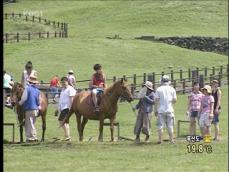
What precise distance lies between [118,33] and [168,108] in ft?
181

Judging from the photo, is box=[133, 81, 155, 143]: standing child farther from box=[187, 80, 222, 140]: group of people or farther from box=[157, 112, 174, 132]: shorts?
box=[187, 80, 222, 140]: group of people

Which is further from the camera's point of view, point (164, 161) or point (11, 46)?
point (11, 46)

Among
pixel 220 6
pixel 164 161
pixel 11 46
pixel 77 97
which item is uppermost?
pixel 220 6

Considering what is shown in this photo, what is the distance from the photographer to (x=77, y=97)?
824 inches

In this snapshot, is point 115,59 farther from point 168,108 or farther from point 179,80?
point 168,108

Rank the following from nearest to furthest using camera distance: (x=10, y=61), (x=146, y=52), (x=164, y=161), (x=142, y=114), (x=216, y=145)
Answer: (x=164, y=161) < (x=216, y=145) < (x=142, y=114) < (x=10, y=61) < (x=146, y=52)

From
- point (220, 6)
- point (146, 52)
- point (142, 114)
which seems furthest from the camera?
point (220, 6)

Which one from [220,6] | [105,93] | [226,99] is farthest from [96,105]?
[220,6]

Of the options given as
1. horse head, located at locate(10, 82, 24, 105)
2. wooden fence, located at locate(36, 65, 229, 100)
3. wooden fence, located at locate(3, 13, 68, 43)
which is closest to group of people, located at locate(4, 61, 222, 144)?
horse head, located at locate(10, 82, 24, 105)

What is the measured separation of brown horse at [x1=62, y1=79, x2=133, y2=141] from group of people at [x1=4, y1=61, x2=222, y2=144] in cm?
22

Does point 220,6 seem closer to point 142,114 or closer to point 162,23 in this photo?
point 162,23

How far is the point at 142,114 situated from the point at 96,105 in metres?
1.41

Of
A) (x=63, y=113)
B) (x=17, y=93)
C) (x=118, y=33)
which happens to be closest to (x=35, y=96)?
(x=17, y=93)

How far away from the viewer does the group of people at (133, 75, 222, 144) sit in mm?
19062
